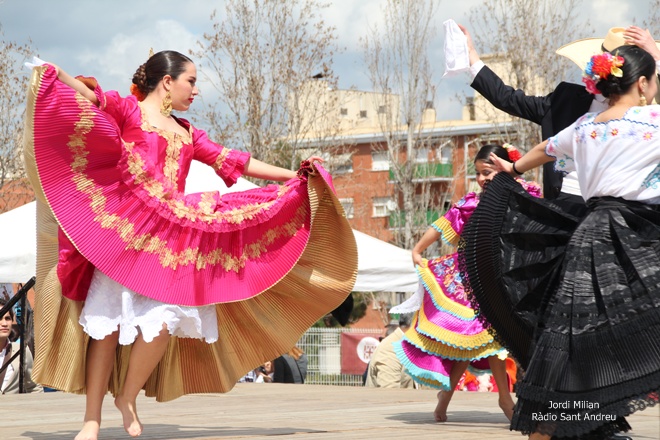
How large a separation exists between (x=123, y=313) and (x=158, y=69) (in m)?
1.17

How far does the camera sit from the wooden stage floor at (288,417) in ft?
16.2

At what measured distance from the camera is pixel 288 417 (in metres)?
5.80

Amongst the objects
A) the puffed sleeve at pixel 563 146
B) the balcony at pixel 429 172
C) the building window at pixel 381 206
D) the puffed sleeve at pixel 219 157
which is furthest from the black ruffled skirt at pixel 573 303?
the building window at pixel 381 206

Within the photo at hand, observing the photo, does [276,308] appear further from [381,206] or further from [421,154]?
[381,206]

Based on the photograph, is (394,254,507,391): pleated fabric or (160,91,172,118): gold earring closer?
(160,91,172,118): gold earring

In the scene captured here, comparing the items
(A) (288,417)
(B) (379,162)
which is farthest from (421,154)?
(A) (288,417)

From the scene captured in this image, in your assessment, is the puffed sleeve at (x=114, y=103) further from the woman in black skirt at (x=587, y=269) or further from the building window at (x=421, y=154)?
the building window at (x=421, y=154)

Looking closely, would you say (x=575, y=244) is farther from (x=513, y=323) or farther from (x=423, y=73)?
(x=423, y=73)

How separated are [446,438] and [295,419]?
1.17 meters

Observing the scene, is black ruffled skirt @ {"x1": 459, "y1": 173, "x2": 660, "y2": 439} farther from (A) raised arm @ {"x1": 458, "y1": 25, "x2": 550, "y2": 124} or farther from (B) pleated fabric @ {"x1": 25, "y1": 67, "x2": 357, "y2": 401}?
(B) pleated fabric @ {"x1": 25, "y1": 67, "x2": 357, "y2": 401}

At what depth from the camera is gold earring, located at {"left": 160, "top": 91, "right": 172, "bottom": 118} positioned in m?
4.84

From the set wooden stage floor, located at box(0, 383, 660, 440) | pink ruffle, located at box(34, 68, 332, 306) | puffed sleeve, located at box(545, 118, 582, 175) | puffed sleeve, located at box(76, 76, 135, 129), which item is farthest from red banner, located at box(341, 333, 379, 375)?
puffed sleeve, located at box(545, 118, 582, 175)

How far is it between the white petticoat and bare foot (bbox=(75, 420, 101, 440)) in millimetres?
373

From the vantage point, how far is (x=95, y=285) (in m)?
4.61
